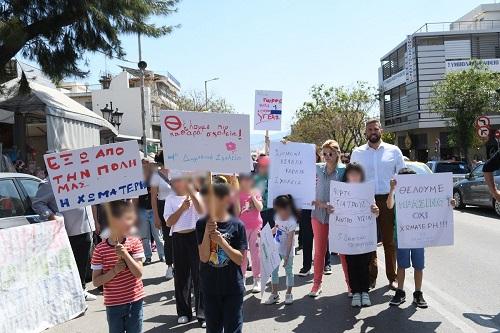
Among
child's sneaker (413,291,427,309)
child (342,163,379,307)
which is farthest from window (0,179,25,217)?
child's sneaker (413,291,427,309)

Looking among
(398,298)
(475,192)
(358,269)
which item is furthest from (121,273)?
(475,192)

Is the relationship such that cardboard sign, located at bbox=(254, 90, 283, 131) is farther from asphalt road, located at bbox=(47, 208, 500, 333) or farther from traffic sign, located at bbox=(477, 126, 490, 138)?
traffic sign, located at bbox=(477, 126, 490, 138)

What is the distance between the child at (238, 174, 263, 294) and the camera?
21.2 feet

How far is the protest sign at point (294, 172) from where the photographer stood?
6750mm

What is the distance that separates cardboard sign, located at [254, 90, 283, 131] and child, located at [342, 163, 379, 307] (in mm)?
4422

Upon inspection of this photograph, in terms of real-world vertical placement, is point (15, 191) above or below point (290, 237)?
above

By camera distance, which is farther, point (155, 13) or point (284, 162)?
point (155, 13)

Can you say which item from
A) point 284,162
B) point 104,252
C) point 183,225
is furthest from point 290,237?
point 104,252

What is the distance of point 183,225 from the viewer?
573cm

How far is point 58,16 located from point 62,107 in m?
2.72

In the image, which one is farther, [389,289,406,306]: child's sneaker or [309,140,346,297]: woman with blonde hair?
[309,140,346,297]: woman with blonde hair

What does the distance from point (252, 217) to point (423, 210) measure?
82.6 inches

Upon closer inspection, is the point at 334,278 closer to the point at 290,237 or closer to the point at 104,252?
the point at 290,237

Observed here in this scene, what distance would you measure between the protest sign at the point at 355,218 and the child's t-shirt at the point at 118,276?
288 centimetres
